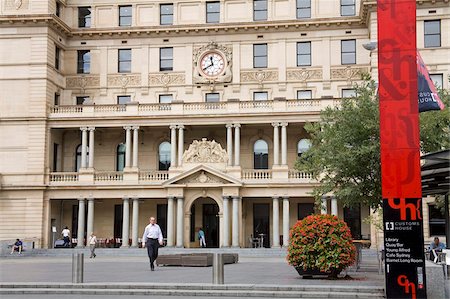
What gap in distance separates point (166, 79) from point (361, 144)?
28.5m

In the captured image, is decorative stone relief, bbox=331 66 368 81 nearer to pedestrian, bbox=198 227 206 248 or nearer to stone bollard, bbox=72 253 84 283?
pedestrian, bbox=198 227 206 248

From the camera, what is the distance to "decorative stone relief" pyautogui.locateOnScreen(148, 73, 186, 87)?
5197 cm

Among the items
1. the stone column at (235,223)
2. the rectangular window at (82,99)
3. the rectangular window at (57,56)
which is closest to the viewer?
the stone column at (235,223)

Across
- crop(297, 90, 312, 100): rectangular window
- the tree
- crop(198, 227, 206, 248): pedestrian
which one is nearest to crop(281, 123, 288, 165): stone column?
crop(297, 90, 312, 100): rectangular window

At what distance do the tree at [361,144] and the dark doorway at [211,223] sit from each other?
24.0m

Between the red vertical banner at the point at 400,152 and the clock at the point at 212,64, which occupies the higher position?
the clock at the point at 212,64

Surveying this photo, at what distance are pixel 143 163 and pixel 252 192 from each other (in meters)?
9.57

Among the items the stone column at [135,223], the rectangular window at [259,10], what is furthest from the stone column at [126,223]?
the rectangular window at [259,10]

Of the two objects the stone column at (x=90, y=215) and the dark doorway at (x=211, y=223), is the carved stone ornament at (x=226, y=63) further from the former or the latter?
the stone column at (x=90, y=215)

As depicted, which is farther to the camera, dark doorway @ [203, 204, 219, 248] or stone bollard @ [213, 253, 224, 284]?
dark doorway @ [203, 204, 219, 248]

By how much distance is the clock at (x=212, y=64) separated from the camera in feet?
169

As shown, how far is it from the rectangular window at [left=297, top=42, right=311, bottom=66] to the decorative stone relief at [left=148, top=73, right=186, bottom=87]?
900cm

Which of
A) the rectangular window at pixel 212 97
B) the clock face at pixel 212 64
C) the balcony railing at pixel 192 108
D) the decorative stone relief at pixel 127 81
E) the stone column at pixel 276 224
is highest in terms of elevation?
the clock face at pixel 212 64

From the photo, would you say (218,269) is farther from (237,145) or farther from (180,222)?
(237,145)
